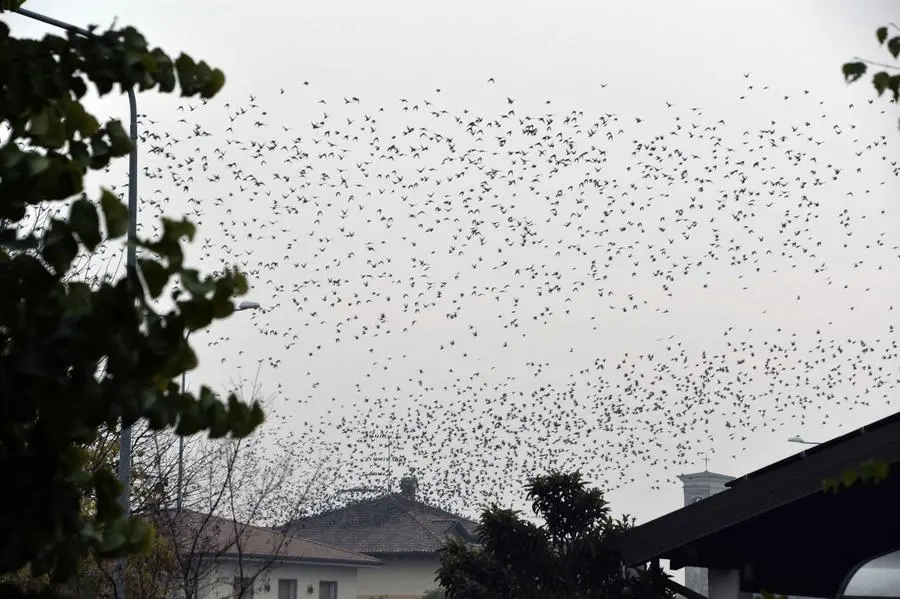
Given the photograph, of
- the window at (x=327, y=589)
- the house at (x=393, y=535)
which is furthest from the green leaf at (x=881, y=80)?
the house at (x=393, y=535)

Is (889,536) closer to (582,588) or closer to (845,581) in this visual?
(845,581)

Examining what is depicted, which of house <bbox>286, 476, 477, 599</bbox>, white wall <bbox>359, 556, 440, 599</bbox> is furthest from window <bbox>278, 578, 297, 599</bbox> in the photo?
white wall <bbox>359, 556, 440, 599</bbox>

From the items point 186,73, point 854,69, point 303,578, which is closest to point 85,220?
point 186,73

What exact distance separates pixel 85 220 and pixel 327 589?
162 ft

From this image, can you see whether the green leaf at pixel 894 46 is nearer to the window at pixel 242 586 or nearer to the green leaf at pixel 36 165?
the green leaf at pixel 36 165

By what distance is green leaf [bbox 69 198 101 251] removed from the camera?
12.6 feet

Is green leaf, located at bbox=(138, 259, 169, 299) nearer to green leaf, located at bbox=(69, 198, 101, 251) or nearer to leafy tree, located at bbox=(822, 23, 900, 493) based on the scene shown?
green leaf, located at bbox=(69, 198, 101, 251)

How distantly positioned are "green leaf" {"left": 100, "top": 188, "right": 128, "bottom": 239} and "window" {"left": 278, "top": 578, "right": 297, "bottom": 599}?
154 ft

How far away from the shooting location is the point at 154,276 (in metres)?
3.76

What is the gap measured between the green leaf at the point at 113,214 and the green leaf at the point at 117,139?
669 millimetres

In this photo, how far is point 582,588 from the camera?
15.2 m

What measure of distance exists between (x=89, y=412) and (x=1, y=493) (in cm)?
35

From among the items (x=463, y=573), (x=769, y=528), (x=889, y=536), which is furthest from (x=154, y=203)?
(x=889, y=536)

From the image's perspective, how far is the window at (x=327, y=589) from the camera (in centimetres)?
5114
